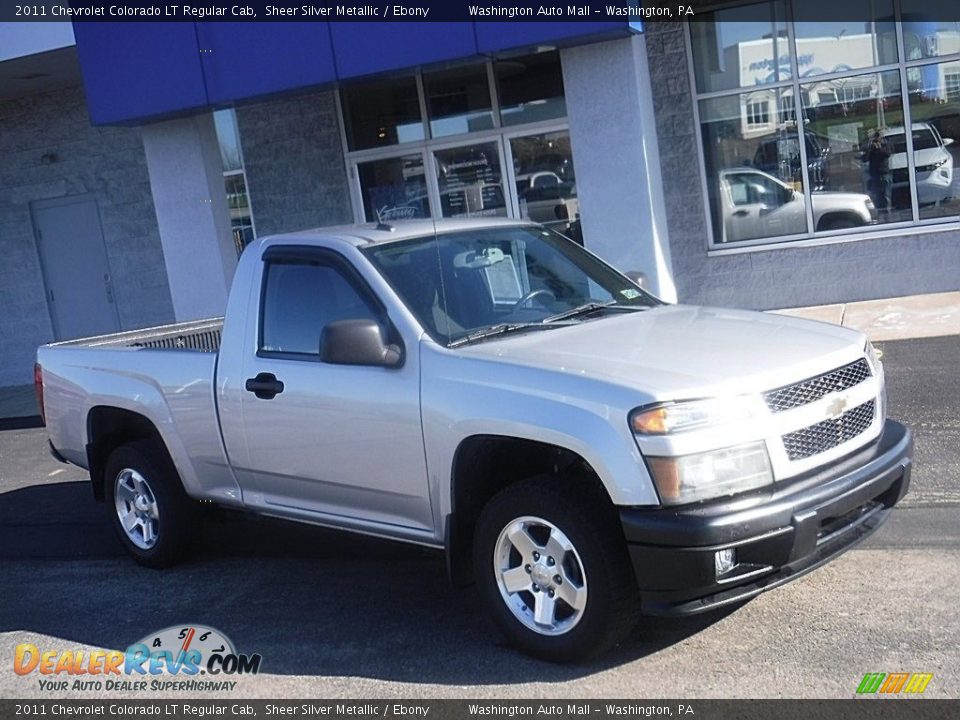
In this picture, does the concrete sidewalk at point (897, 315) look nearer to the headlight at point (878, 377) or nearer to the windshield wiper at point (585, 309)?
the windshield wiper at point (585, 309)

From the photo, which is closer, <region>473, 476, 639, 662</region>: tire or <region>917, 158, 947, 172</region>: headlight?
<region>473, 476, 639, 662</region>: tire

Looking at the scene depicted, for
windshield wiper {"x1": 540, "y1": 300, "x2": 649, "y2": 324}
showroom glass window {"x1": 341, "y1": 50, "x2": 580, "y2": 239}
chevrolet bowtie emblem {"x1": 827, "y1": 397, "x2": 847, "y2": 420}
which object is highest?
showroom glass window {"x1": 341, "y1": 50, "x2": 580, "y2": 239}

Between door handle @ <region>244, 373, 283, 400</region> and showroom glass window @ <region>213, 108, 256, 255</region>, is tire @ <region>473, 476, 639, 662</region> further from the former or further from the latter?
showroom glass window @ <region>213, 108, 256, 255</region>

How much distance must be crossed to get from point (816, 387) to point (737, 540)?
791mm

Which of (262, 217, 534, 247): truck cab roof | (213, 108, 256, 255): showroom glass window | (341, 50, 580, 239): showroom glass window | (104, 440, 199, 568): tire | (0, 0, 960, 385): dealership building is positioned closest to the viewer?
(262, 217, 534, 247): truck cab roof

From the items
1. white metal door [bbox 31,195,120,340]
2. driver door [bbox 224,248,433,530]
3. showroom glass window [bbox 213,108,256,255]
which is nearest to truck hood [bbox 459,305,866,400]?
driver door [bbox 224,248,433,530]

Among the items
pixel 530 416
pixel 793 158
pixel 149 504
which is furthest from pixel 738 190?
pixel 530 416

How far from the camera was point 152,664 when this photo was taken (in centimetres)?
507

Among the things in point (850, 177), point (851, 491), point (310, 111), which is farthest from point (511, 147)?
point (851, 491)

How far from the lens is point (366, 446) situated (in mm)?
5039

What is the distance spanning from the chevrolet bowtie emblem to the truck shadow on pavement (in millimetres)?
1063

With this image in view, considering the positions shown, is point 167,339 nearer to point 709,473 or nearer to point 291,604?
point 291,604

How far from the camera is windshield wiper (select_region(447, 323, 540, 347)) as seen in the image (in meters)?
4.94

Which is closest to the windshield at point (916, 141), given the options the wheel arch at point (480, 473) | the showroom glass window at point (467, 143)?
the showroom glass window at point (467, 143)
